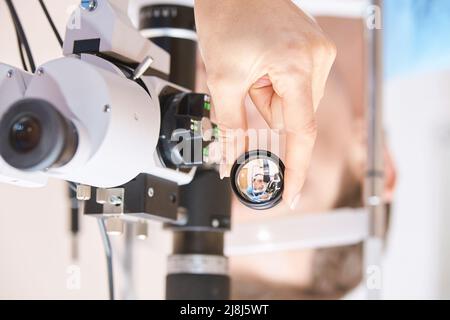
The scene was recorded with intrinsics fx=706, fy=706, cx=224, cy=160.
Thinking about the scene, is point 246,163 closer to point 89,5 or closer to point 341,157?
point 89,5

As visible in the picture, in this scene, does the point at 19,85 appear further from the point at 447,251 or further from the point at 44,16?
the point at 447,251

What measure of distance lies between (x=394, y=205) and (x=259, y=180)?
1.61m

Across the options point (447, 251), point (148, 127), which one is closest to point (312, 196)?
point (447, 251)

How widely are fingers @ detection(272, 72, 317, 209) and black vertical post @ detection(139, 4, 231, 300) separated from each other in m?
0.20

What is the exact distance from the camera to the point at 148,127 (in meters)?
0.55

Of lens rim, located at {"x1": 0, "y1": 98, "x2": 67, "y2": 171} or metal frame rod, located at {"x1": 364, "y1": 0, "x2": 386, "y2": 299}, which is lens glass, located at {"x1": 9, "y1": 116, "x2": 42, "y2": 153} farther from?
metal frame rod, located at {"x1": 364, "y1": 0, "x2": 386, "y2": 299}

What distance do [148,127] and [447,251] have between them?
5.46 ft

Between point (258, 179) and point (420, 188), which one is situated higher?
point (420, 188)

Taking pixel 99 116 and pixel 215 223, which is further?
pixel 215 223

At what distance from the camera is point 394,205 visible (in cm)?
207

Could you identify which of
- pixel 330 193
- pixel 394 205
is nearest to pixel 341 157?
pixel 330 193

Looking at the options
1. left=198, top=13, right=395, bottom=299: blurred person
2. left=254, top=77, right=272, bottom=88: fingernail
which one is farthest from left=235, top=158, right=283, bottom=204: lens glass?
left=198, top=13, right=395, bottom=299: blurred person

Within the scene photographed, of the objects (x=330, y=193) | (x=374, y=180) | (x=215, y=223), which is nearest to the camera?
(x=215, y=223)

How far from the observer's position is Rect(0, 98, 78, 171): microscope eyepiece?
448mm
